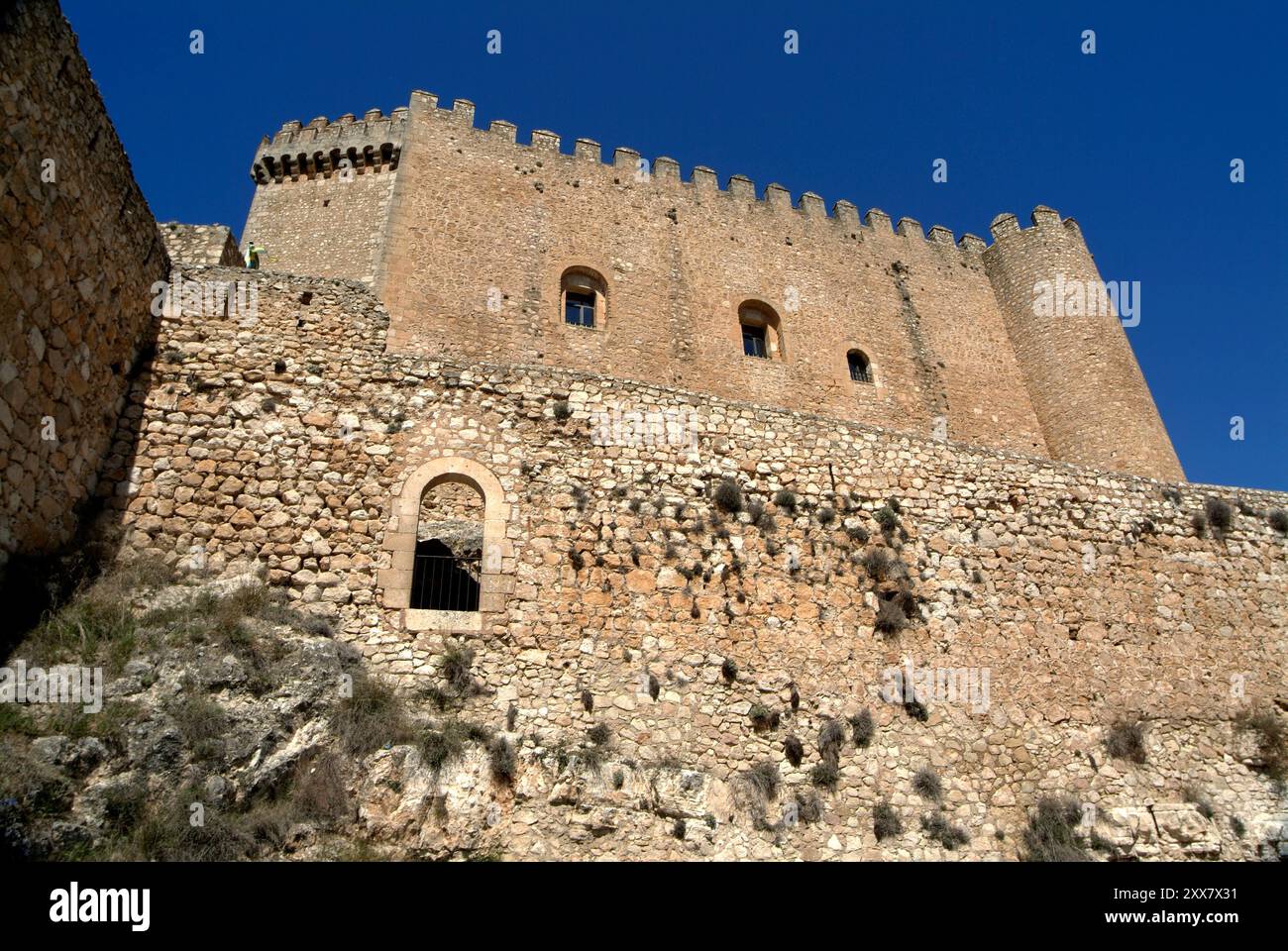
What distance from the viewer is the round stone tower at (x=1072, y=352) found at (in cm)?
1933

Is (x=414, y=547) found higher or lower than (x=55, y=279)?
lower

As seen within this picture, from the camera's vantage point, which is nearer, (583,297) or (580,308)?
(580,308)

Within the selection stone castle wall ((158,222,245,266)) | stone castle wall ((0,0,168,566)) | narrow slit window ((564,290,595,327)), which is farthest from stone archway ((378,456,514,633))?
narrow slit window ((564,290,595,327))

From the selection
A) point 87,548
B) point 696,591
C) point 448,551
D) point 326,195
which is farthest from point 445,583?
point 326,195

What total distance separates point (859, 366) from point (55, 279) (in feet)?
57.1

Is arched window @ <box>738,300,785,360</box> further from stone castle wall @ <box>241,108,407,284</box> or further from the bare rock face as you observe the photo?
the bare rock face

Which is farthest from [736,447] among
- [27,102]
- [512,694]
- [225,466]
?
[27,102]

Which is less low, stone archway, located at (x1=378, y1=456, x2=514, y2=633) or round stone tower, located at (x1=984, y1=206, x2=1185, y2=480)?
round stone tower, located at (x1=984, y1=206, x2=1185, y2=480)

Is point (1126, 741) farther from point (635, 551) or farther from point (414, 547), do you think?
point (414, 547)

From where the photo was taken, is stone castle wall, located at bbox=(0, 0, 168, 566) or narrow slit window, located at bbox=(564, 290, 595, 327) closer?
stone castle wall, located at bbox=(0, 0, 168, 566)

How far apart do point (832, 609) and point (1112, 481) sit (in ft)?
18.3

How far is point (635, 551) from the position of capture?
29.5 ft

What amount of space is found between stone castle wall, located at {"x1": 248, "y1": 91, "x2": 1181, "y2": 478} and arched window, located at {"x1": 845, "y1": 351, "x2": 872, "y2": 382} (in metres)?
0.21

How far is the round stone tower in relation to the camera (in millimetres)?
19328
